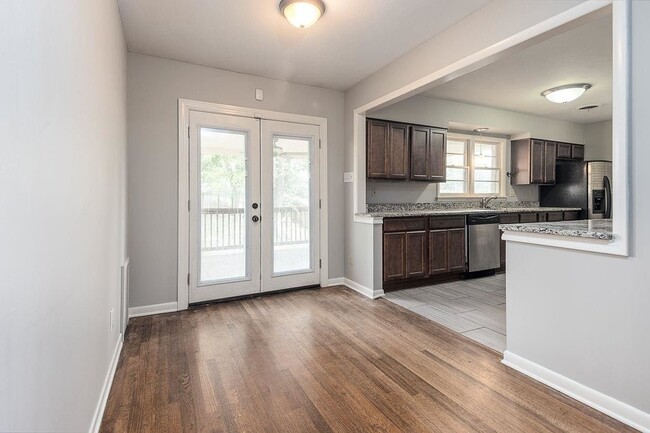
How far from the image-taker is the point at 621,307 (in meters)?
1.69

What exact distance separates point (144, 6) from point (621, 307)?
3676mm

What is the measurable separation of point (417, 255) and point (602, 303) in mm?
2356

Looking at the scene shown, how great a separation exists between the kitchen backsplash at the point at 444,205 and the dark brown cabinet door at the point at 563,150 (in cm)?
92

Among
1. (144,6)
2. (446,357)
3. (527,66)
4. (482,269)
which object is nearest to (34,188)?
(144,6)

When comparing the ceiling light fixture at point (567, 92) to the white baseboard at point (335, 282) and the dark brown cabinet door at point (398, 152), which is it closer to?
the dark brown cabinet door at point (398, 152)

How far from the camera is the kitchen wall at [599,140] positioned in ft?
19.9

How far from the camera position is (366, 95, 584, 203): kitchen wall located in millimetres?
4516

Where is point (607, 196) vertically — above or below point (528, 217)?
above

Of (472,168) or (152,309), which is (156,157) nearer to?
(152,309)

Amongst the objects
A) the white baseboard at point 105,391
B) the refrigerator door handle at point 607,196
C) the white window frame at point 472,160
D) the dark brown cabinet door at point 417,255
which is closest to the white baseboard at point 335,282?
the dark brown cabinet door at point 417,255

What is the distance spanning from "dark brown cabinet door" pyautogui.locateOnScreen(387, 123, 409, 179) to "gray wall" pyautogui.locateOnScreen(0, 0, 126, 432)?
3.24 m

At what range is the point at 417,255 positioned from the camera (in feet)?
13.4

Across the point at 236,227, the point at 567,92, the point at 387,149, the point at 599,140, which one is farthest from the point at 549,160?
the point at 236,227

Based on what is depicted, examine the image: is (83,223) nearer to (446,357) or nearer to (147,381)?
(147,381)
